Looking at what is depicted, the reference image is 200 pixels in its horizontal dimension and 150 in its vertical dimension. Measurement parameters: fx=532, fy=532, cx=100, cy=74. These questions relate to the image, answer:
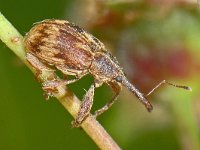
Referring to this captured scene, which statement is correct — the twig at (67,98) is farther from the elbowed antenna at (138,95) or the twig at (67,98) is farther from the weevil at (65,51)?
the elbowed antenna at (138,95)

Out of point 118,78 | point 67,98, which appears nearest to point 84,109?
point 67,98

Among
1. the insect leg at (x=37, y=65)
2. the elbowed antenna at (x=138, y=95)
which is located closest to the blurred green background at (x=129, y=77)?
the elbowed antenna at (x=138, y=95)

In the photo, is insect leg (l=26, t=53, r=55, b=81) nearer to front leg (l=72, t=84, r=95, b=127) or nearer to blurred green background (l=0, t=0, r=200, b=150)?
front leg (l=72, t=84, r=95, b=127)

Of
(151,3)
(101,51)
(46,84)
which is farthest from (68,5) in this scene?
(46,84)

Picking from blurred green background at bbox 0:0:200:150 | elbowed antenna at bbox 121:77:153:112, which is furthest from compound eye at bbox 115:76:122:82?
blurred green background at bbox 0:0:200:150

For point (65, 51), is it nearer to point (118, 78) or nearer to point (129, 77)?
point (118, 78)
